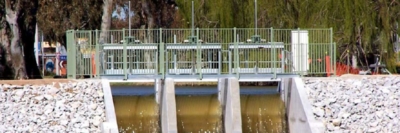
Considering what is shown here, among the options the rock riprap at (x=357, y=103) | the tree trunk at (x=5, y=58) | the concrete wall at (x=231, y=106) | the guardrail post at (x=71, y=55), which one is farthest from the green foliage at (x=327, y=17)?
the guardrail post at (x=71, y=55)

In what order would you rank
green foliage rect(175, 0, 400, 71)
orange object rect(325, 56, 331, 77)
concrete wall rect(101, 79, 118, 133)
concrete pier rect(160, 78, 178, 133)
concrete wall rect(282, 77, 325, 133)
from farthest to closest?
green foliage rect(175, 0, 400, 71) < orange object rect(325, 56, 331, 77) < concrete pier rect(160, 78, 178, 133) < concrete wall rect(282, 77, 325, 133) < concrete wall rect(101, 79, 118, 133)

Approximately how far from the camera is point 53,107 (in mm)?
28516

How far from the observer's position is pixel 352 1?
41.9 meters

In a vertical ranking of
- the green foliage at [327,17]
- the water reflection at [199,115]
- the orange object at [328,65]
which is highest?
the green foliage at [327,17]

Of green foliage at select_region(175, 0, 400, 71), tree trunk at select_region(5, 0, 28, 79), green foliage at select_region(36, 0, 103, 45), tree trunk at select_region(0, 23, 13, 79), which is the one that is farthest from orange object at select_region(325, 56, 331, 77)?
green foliage at select_region(36, 0, 103, 45)

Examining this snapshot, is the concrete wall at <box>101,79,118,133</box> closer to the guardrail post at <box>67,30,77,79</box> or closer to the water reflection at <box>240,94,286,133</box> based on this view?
the guardrail post at <box>67,30,77,79</box>

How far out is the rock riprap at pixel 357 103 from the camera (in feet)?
95.5

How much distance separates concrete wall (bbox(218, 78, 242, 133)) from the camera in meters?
30.5

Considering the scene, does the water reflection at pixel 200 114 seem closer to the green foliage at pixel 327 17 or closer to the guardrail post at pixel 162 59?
the guardrail post at pixel 162 59

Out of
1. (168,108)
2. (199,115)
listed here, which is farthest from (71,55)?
(199,115)

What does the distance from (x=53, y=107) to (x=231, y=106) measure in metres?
5.38

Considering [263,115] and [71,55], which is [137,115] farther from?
[263,115]

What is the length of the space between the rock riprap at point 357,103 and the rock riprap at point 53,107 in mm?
6196

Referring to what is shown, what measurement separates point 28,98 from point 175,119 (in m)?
4.22
